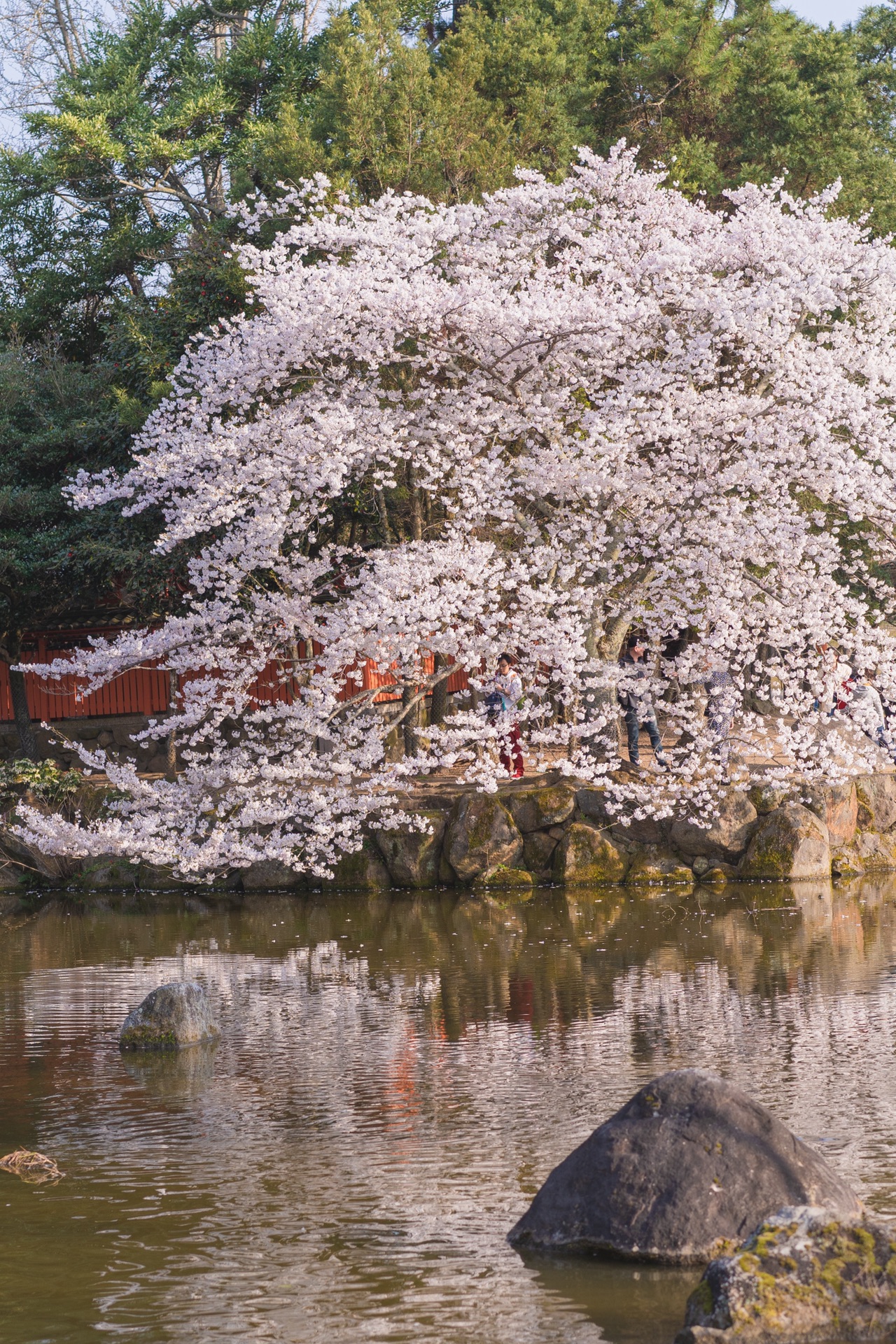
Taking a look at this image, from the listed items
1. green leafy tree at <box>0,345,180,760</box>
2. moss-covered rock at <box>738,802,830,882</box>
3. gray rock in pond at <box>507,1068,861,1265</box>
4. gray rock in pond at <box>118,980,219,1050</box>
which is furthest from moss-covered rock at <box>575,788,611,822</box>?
gray rock in pond at <box>507,1068,861,1265</box>

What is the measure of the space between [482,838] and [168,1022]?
830 centimetres

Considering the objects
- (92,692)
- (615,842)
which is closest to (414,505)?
(615,842)

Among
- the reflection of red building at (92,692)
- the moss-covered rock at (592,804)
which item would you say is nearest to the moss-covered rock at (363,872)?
the moss-covered rock at (592,804)

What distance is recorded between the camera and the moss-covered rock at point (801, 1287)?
5363 mm

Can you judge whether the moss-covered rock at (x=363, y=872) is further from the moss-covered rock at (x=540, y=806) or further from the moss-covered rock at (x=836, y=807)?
the moss-covered rock at (x=836, y=807)

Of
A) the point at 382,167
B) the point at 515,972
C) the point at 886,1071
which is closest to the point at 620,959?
the point at 515,972

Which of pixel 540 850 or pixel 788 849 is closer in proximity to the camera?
pixel 788 849

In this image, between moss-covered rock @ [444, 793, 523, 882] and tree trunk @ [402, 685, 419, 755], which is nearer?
moss-covered rock @ [444, 793, 523, 882]

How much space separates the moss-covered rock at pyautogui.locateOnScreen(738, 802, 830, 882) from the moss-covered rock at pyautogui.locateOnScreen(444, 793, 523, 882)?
10.3 ft

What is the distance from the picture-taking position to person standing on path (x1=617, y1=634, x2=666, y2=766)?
1861 cm

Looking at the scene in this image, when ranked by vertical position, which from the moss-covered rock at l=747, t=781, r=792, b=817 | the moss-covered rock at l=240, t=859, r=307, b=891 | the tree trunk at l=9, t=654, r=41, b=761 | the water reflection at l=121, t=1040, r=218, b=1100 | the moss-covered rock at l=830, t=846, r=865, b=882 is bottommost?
the water reflection at l=121, t=1040, r=218, b=1100

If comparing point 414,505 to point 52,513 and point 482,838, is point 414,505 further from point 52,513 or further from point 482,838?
point 52,513

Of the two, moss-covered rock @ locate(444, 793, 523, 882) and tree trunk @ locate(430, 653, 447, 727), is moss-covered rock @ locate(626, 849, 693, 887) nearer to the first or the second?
moss-covered rock @ locate(444, 793, 523, 882)

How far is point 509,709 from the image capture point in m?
19.0
